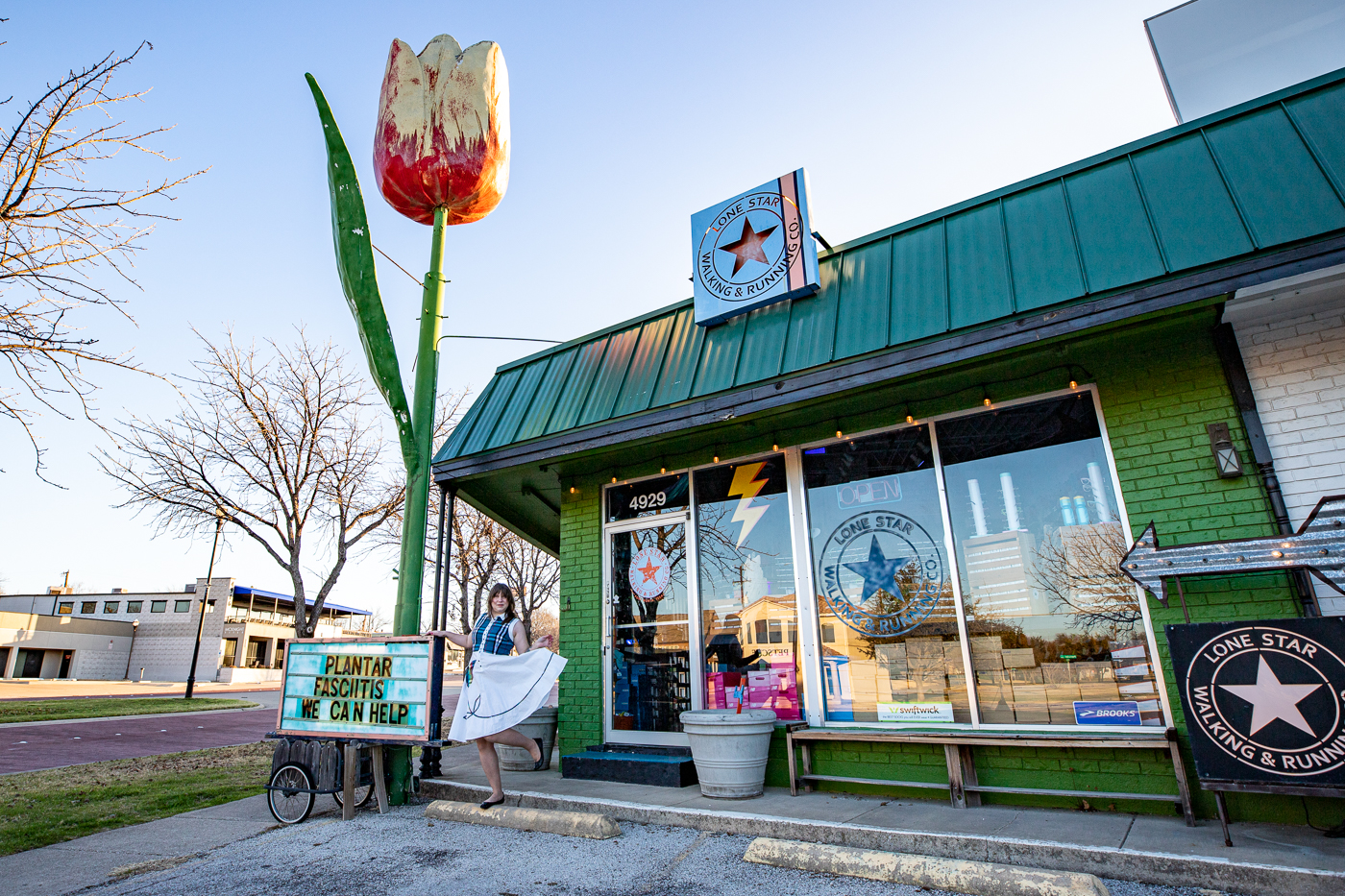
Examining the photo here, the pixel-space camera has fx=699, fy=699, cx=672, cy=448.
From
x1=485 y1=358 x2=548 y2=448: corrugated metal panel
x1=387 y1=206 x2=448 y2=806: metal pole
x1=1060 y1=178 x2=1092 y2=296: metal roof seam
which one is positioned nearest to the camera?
x1=1060 y1=178 x2=1092 y2=296: metal roof seam

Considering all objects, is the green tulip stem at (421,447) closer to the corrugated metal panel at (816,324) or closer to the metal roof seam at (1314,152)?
the corrugated metal panel at (816,324)

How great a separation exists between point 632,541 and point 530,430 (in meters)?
1.63

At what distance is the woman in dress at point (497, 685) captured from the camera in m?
5.50

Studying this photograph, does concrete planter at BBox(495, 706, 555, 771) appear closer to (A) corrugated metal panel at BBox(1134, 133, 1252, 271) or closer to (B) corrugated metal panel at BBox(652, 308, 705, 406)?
(B) corrugated metal panel at BBox(652, 308, 705, 406)

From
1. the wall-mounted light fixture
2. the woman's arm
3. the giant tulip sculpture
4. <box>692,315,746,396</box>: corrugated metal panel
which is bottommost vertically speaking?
the woman's arm

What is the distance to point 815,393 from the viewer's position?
5438 mm

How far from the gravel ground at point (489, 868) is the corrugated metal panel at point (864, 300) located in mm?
3573

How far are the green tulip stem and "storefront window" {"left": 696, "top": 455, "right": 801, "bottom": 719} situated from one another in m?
2.73

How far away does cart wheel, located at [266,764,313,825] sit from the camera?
5586 mm

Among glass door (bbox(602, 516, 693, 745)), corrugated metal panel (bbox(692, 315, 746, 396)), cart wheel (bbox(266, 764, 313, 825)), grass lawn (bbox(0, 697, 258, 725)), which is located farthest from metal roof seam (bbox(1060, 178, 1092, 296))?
grass lawn (bbox(0, 697, 258, 725))

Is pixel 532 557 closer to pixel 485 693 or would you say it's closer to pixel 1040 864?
pixel 485 693

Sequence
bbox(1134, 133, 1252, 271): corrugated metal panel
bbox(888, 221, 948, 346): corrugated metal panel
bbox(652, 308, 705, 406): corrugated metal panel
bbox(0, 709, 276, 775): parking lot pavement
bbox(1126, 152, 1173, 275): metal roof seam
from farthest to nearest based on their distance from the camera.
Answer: bbox(0, 709, 276, 775): parking lot pavement → bbox(652, 308, 705, 406): corrugated metal panel → bbox(888, 221, 948, 346): corrugated metal panel → bbox(1126, 152, 1173, 275): metal roof seam → bbox(1134, 133, 1252, 271): corrugated metal panel

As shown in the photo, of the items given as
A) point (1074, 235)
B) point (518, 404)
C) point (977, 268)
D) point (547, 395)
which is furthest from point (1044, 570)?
point (518, 404)

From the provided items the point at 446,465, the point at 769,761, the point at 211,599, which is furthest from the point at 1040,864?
the point at 211,599
